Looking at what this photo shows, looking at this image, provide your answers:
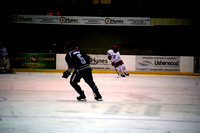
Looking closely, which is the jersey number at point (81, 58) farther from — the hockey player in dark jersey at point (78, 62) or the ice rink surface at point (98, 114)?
the ice rink surface at point (98, 114)

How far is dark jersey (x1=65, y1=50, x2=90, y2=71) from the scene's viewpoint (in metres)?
7.13

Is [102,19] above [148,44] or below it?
above

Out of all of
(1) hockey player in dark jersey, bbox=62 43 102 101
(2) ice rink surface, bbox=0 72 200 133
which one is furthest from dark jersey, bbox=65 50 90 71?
(2) ice rink surface, bbox=0 72 200 133

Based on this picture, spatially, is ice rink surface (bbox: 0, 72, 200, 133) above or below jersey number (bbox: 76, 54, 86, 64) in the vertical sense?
below

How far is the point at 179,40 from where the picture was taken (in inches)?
922

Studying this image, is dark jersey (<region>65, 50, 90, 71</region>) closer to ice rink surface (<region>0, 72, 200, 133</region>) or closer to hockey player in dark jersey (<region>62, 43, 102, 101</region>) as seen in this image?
hockey player in dark jersey (<region>62, 43, 102, 101</region>)

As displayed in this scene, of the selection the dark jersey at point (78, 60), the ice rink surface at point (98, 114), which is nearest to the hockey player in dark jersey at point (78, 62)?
the dark jersey at point (78, 60)

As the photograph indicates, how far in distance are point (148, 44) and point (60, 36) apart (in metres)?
7.30

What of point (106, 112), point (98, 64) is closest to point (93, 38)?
point (98, 64)

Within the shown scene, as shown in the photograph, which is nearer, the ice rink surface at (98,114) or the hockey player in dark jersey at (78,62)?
the ice rink surface at (98,114)

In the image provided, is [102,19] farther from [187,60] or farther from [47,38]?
[187,60]

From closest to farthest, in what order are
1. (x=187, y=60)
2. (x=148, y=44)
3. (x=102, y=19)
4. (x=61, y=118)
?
(x=61, y=118)
(x=187, y=60)
(x=102, y=19)
(x=148, y=44)

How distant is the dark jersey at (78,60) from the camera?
23.4 feet

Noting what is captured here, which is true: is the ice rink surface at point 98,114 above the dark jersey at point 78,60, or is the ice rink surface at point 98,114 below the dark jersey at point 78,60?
below
